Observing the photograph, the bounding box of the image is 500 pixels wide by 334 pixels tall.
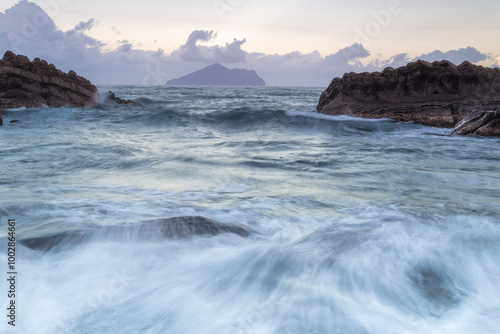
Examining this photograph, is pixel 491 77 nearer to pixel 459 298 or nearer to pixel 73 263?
pixel 459 298

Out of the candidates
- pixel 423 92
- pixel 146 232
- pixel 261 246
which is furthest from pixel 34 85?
pixel 261 246

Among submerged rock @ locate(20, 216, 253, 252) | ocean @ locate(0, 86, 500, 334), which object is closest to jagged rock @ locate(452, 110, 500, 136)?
ocean @ locate(0, 86, 500, 334)

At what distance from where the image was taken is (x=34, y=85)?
20.1m

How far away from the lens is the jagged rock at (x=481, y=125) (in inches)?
451

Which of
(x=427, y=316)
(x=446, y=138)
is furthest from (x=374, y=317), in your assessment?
(x=446, y=138)

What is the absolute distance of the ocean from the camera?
2.78 meters

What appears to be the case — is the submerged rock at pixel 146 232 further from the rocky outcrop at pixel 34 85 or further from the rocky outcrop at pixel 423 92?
the rocky outcrop at pixel 34 85

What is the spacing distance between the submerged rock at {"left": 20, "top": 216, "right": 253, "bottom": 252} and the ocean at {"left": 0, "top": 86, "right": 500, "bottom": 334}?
65mm

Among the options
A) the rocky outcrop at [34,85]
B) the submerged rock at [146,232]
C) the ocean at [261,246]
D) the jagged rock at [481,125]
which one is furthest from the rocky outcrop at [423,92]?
the rocky outcrop at [34,85]

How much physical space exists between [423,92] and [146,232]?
48.6 feet

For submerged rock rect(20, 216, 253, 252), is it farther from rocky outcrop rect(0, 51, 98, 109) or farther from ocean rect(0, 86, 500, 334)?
rocky outcrop rect(0, 51, 98, 109)

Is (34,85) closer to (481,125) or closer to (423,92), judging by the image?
(423,92)

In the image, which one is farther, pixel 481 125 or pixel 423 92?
pixel 423 92

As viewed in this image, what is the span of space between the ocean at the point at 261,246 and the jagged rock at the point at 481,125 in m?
3.42
